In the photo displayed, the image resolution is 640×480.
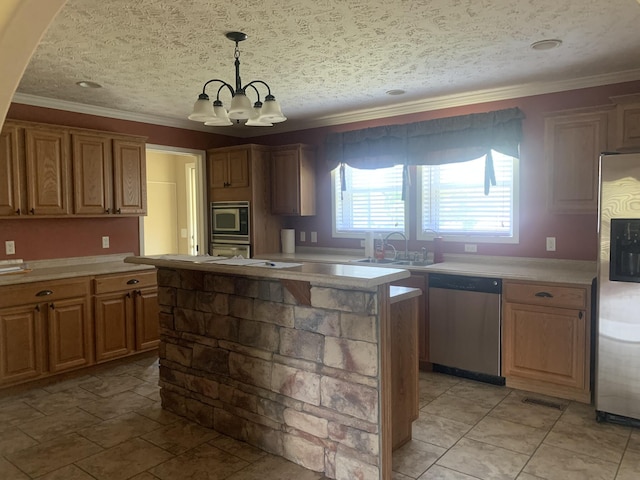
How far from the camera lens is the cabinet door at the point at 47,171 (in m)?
3.94

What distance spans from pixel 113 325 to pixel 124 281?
415 mm

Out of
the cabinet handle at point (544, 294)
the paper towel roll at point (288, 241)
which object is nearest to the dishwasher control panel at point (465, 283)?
the cabinet handle at point (544, 294)

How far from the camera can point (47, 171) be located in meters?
4.04

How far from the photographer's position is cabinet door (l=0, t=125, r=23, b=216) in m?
3.78

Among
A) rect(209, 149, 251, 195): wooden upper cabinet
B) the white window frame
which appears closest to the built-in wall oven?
rect(209, 149, 251, 195): wooden upper cabinet

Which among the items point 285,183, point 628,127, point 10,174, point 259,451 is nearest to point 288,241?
point 285,183

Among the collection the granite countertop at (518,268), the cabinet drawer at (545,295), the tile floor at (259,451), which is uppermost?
the granite countertop at (518,268)

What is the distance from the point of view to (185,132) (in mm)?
5566

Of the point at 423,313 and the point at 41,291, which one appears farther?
the point at 423,313

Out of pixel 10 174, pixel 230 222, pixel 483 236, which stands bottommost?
pixel 483 236

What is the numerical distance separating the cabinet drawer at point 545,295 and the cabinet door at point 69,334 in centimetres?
360

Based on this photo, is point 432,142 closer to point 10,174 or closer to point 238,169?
point 238,169

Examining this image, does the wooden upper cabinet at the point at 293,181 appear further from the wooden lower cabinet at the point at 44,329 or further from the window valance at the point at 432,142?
the wooden lower cabinet at the point at 44,329

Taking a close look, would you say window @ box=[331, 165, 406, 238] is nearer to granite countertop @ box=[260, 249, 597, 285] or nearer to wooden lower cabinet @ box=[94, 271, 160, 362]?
granite countertop @ box=[260, 249, 597, 285]
